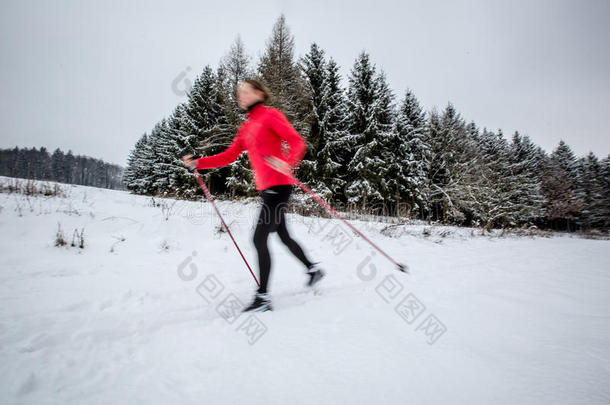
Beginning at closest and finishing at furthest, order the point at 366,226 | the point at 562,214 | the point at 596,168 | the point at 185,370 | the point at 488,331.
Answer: the point at 185,370, the point at 488,331, the point at 366,226, the point at 562,214, the point at 596,168

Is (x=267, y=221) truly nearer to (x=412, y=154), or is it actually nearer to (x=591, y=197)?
(x=412, y=154)

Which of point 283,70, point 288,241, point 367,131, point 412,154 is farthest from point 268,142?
point 412,154

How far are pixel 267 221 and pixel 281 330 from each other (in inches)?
33.7

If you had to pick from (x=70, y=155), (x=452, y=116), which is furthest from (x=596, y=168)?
(x=70, y=155)

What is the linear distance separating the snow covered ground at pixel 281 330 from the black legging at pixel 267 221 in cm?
36

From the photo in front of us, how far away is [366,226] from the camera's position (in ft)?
17.7

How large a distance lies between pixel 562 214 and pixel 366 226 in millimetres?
35039

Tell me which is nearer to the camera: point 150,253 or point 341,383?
point 341,383

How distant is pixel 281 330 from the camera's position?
1.55m

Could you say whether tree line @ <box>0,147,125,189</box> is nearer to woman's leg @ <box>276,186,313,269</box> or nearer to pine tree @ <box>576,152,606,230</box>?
woman's leg @ <box>276,186,313,269</box>

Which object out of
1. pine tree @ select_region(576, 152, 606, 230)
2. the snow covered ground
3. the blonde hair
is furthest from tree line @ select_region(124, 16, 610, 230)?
pine tree @ select_region(576, 152, 606, 230)

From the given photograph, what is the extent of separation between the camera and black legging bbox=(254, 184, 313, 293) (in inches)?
76.8

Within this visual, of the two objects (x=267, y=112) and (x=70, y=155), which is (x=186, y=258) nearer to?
(x=267, y=112)

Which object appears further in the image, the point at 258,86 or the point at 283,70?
the point at 283,70
